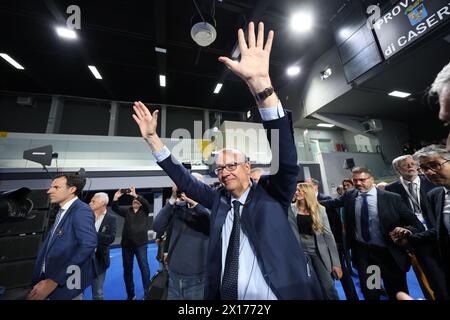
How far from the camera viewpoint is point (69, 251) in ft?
5.27

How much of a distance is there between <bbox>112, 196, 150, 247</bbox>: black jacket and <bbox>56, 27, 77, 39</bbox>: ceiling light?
500 cm

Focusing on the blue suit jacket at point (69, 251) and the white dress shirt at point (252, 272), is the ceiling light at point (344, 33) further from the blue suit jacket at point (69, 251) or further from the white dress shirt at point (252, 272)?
the blue suit jacket at point (69, 251)

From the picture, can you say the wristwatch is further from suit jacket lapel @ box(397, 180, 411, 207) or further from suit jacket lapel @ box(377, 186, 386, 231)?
suit jacket lapel @ box(397, 180, 411, 207)

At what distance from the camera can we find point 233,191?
121 cm

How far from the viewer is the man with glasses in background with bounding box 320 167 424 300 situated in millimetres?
1890

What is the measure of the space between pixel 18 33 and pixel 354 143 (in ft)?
40.0

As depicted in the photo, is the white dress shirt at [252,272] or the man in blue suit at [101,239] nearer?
the white dress shirt at [252,272]

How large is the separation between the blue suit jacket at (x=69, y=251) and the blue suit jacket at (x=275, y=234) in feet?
4.16

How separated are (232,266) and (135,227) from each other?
2561 millimetres

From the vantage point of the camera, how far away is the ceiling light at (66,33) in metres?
4.78

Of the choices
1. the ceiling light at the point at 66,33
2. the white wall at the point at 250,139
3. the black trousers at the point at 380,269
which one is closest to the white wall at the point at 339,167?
the white wall at the point at 250,139

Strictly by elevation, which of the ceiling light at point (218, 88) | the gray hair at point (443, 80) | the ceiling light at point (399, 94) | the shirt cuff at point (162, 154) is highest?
the ceiling light at point (218, 88)

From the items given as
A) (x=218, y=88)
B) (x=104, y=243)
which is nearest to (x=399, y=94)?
(x=218, y=88)
